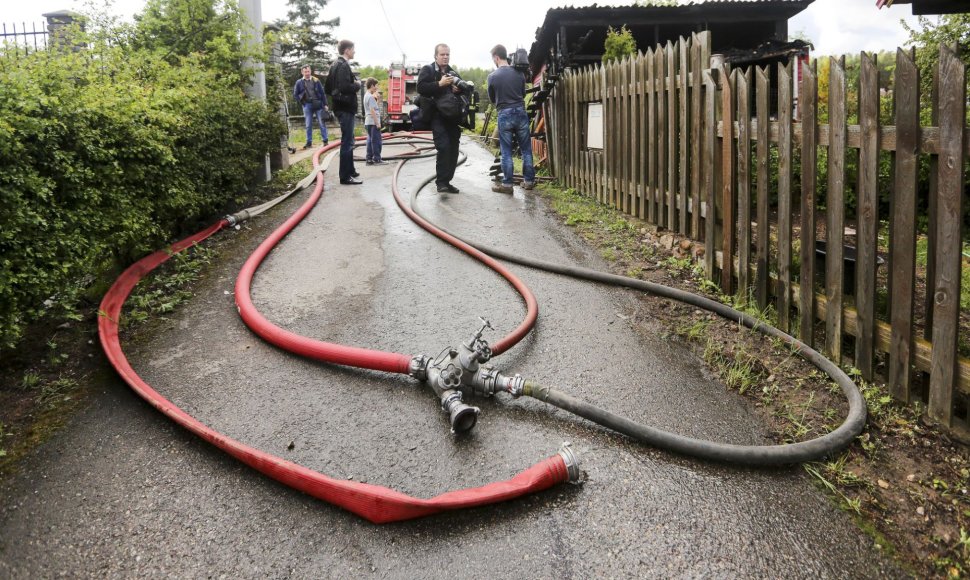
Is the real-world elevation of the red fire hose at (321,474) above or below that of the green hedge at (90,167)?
below

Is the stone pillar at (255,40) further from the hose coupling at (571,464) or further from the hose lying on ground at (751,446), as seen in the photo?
the hose coupling at (571,464)

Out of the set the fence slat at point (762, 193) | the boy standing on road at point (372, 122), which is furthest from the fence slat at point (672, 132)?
the boy standing on road at point (372, 122)

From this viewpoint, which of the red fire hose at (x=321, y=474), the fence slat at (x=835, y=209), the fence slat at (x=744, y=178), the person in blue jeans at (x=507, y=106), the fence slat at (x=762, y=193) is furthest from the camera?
the person in blue jeans at (x=507, y=106)

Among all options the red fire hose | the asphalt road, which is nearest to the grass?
the red fire hose

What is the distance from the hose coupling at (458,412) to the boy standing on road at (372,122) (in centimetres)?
995

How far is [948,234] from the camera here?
305 centimetres

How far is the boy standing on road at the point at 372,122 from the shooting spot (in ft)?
39.8

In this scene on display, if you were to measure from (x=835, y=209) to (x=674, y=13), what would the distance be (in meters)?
12.2

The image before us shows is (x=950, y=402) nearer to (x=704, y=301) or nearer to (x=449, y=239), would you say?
(x=704, y=301)

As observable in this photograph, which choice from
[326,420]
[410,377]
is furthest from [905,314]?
[326,420]

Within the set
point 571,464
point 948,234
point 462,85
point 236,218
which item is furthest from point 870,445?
point 462,85

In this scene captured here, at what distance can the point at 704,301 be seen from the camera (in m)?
4.55

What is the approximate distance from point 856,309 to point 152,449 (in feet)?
12.5

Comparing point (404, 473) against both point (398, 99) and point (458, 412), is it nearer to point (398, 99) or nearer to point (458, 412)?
point (458, 412)
